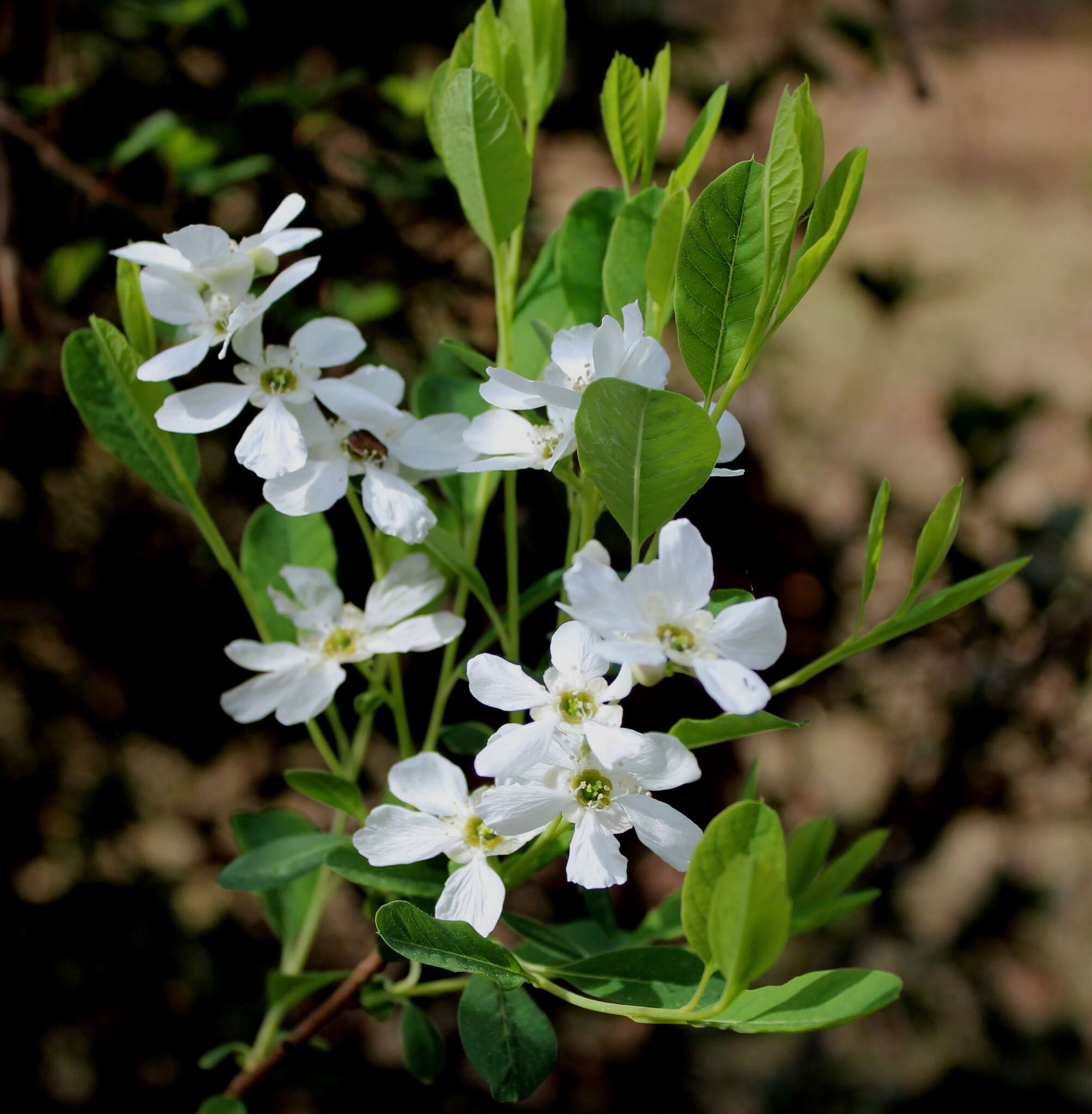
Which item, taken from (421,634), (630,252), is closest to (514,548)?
(421,634)

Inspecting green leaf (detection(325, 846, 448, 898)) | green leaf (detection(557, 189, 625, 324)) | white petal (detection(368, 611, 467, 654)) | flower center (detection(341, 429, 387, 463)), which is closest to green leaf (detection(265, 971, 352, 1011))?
green leaf (detection(325, 846, 448, 898))

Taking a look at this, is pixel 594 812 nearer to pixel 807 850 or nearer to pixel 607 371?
pixel 607 371

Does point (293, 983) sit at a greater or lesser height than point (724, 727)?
lesser

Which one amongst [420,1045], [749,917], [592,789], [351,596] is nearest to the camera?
[749,917]

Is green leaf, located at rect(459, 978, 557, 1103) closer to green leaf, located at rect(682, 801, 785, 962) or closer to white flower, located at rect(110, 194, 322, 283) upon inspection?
green leaf, located at rect(682, 801, 785, 962)

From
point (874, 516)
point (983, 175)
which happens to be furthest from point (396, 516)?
point (983, 175)

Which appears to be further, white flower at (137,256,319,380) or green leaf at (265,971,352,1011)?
green leaf at (265,971,352,1011)

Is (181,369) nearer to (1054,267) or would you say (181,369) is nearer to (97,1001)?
(97,1001)
